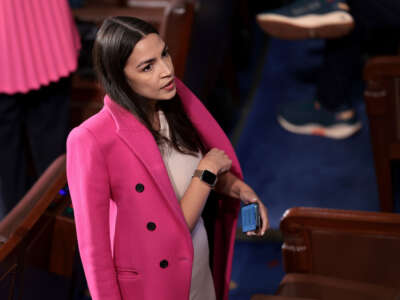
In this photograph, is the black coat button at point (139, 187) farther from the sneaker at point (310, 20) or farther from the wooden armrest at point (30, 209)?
the sneaker at point (310, 20)

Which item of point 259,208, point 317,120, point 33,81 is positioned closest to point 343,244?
point 259,208

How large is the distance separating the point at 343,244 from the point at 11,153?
1.42m

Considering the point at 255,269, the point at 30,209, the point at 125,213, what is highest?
the point at 125,213

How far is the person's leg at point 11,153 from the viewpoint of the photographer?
2.62 m

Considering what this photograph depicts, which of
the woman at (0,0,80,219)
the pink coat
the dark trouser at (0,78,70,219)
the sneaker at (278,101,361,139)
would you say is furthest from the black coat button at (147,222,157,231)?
the sneaker at (278,101,361,139)

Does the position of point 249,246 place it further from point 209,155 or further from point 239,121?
point 209,155

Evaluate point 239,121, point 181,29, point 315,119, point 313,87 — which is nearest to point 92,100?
point 181,29

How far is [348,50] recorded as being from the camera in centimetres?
364

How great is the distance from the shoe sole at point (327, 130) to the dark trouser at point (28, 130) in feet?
4.92

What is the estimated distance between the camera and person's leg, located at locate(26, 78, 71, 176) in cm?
266

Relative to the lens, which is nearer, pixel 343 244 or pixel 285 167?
pixel 343 244

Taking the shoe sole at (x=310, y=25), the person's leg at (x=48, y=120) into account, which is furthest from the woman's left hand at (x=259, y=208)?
the shoe sole at (x=310, y=25)

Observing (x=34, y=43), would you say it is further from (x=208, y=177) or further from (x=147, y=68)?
(x=208, y=177)

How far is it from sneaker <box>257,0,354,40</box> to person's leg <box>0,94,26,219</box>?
57.4 inches
